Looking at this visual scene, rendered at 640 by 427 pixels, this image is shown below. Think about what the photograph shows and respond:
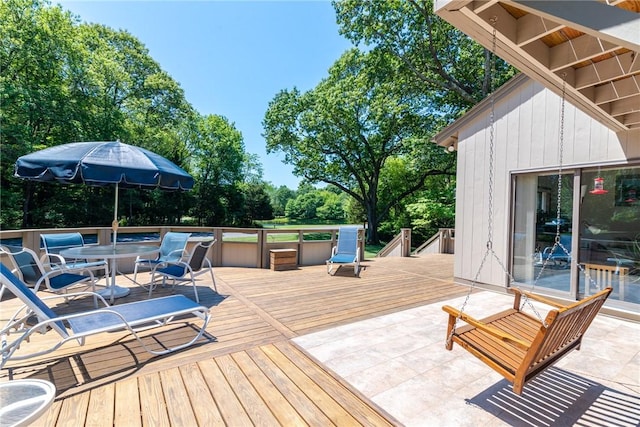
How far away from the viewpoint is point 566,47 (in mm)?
2377

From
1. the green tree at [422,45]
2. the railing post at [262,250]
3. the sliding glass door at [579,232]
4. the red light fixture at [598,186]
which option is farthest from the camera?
the green tree at [422,45]

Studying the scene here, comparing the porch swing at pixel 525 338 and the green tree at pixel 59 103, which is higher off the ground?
the green tree at pixel 59 103

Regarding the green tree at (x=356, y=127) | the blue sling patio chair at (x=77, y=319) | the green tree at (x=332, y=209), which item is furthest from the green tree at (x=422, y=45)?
the green tree at (x=332, y=209)

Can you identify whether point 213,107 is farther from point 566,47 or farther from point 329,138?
point 566,47

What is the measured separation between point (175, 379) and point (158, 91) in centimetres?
2386

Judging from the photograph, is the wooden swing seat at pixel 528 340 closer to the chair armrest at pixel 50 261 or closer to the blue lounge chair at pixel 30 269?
the blue lounge chair at pixel 30 269

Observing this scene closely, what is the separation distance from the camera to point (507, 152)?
17.6ft

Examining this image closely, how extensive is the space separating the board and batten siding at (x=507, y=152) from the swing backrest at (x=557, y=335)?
283 cm

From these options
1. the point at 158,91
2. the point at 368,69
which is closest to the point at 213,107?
the point at 158,91

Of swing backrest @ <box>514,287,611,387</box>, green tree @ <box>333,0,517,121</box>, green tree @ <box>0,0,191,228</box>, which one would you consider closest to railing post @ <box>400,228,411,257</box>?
green tree @ <box>333,0,517,121</box>

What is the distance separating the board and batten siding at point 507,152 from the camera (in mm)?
4363

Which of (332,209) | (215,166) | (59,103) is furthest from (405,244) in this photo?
(332,209)

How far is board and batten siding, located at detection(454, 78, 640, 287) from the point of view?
4.36m

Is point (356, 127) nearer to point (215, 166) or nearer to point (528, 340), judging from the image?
point (215, 166)
